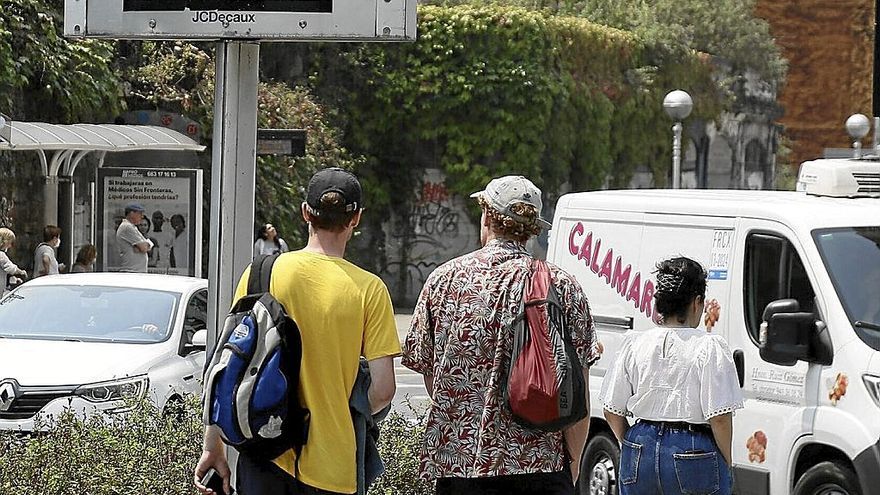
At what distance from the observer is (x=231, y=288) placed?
6.12m

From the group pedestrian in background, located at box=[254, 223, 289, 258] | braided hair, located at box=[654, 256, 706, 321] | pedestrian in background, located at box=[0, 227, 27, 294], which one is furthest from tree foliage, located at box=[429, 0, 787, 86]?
braided hair, located at box=[654, 256, 706, 321]

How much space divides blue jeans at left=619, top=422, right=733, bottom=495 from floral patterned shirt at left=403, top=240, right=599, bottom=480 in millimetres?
1055

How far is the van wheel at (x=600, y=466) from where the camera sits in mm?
9344

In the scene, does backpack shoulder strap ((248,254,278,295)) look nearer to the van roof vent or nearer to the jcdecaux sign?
the jcdecaux sign

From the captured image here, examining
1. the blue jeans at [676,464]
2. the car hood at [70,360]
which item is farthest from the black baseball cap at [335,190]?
the car hood at [70,360]

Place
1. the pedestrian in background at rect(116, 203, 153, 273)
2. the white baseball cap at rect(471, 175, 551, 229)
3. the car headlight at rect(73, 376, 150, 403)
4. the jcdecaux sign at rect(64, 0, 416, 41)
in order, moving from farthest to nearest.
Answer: the pedestrian in background at rect(116, 203, 153, 273)
the car headlight at rect(73, 376, 150, 403)
the jcdecaux sign at rect(64, 0, 416, 41)
the white baseball cap at rect(471, 175, 551, 229)

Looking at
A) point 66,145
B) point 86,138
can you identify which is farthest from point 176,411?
point 86,138

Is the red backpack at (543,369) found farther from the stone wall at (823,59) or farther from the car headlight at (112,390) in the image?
the stone wall at (823,59)

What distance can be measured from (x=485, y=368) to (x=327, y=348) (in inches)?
21.1

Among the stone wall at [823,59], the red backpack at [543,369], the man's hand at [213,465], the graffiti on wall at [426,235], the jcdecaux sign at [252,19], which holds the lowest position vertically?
the graffiti on wall at [426,235]

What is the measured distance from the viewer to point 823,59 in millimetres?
51688

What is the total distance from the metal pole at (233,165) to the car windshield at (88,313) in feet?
17.5

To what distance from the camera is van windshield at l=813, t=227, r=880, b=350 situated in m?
7.86

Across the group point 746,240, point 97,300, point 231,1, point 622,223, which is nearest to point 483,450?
point 231,1
